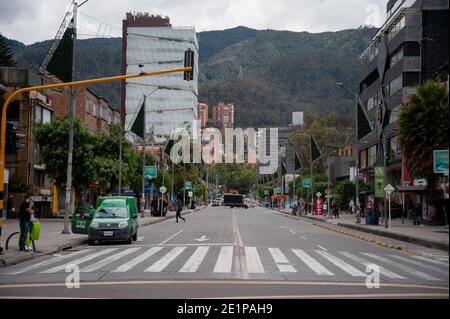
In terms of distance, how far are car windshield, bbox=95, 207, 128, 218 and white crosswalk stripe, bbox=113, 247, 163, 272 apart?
13.1 ft

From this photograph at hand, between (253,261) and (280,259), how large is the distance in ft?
3.81

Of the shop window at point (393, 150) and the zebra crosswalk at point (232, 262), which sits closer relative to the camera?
the zebra crosswalk at point (232, 262)

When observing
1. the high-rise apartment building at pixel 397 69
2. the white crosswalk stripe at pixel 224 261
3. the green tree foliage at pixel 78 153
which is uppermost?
the high-rise apartment building at pixel 397 69

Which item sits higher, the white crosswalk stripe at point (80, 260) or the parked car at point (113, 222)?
the parked car at point (113, 222)

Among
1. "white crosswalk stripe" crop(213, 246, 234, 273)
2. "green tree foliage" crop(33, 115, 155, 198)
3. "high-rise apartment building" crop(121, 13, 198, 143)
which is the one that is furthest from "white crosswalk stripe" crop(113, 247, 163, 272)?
"high-rise apartment building" crop(121, 13, 198, 143)

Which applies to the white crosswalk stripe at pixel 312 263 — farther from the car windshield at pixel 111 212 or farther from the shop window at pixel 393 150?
the shop window at pixel 393 150

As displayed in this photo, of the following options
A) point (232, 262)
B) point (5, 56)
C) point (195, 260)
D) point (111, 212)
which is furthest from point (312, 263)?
point (5, 56)

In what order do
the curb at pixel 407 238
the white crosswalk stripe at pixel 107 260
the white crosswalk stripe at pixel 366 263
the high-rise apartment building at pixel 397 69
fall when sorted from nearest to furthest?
Result: the white crosswalk stripe at pixel 366 263
the white crosswalk stripe at pixel 107 260
the curb at pixel 407 238
the high-rise apartment building at pixel 397 69

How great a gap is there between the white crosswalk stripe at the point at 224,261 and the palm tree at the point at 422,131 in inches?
953

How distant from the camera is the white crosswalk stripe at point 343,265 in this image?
54.9ft

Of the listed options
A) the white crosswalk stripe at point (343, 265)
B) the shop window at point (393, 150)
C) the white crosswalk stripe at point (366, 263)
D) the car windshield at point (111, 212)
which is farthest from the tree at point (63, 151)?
the shop window at point (393, 150)

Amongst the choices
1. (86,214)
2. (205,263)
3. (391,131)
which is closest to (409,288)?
(205,263)

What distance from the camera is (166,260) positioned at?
20.6 m

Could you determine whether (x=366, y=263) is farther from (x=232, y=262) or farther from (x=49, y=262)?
(x=49, y=262)
